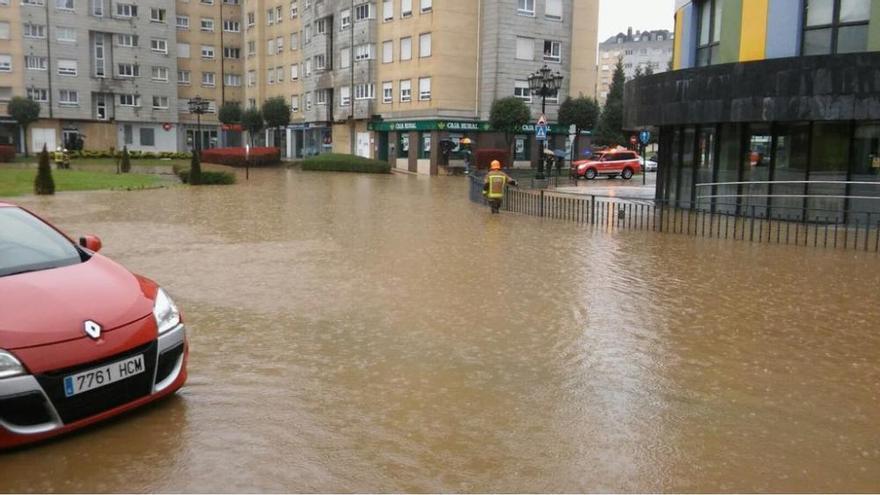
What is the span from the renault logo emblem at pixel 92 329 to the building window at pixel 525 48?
4771cm

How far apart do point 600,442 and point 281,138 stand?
2737 inches

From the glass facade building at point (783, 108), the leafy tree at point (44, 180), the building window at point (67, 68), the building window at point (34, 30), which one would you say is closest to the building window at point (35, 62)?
the building window at point (67, 68)

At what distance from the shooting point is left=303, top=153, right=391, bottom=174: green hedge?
47062 mm

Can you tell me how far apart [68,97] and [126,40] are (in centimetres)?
768

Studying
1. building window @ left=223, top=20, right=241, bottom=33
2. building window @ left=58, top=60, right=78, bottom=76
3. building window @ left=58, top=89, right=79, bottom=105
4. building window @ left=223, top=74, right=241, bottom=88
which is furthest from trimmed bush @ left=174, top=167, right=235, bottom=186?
building window @ left=223, top=20, right=241, bottom=33

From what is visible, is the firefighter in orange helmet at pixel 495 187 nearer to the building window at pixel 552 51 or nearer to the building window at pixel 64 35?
the building window at pixel 552 51

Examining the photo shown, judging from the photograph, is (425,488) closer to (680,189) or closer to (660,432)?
(660,432)

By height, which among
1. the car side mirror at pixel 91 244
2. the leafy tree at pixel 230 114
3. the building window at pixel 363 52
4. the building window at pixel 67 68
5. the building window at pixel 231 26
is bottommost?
the car side mirror at pixel 91 244

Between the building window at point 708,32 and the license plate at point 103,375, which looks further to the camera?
the building window at point 708,32

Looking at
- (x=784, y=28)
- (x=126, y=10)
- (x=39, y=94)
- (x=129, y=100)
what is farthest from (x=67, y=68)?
(x=784, y=28)

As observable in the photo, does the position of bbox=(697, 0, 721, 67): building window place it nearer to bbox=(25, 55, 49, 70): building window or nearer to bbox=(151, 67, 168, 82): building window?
bbox=(25, 55, 49, 70): building window

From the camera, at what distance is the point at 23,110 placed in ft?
196

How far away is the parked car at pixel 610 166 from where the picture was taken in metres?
41.9

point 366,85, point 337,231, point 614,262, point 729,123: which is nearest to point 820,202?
point 729,123
